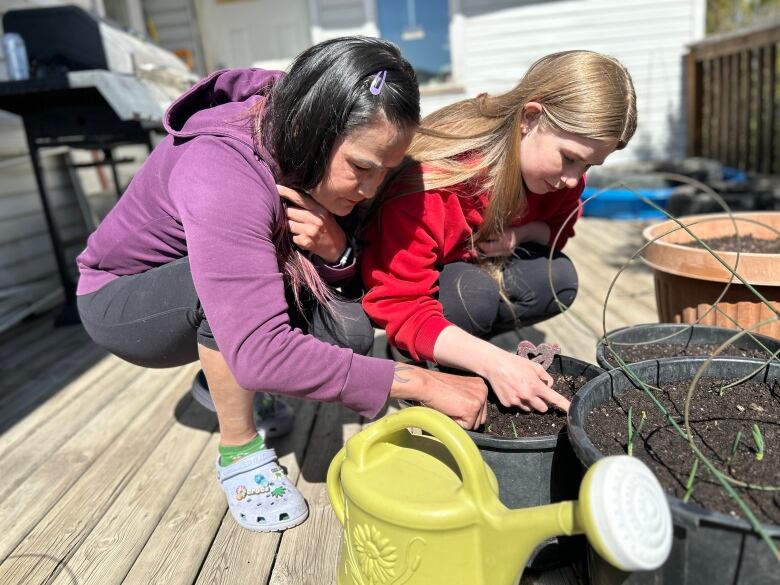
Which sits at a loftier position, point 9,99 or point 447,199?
point 9,99

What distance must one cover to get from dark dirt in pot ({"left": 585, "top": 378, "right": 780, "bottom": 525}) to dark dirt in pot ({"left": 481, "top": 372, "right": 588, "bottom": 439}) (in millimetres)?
173

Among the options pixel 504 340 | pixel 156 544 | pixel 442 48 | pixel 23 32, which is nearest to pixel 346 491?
pixel 156 544

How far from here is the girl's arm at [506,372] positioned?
46.6 inches

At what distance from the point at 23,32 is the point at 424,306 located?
2.87 metres

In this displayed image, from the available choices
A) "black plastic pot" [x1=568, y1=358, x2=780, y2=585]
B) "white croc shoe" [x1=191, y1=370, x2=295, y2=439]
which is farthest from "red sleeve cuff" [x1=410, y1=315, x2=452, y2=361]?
"white croc shoe" [x1=191, y1=370, x2=295, y2=439]

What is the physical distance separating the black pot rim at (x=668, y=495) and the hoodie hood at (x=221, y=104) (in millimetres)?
701

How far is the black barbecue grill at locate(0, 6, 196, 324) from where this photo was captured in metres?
2.64

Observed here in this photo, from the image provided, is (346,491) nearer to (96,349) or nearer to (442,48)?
(96,349)

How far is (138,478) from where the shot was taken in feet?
5.10

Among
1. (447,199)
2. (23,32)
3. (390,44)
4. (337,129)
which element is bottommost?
(447,199)

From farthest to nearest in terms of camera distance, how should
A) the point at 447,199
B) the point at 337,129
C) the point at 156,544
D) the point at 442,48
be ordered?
the point at 442,48, the point at 447,199, the point at 156,544, the point at 337,129

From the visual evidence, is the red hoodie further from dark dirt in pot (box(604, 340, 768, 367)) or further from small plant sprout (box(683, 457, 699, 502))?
small plant sprout (box(683, 457, 699, 502))

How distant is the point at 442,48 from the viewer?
21.0ft

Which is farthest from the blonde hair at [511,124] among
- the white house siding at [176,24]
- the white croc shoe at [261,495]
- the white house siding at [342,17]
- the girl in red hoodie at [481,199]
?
the white house siding at [176,24]
